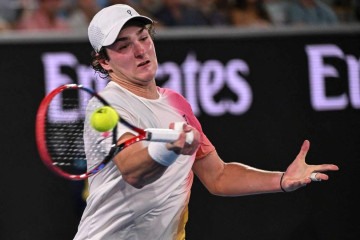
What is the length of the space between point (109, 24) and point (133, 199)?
831 millimetres

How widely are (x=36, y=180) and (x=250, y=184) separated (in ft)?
9.92

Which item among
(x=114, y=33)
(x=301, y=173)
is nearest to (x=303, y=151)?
(x=301, y=173)

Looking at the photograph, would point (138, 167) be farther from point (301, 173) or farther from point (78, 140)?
point (301, 173)

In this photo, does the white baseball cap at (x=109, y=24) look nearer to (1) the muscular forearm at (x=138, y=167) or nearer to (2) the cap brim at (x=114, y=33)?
(2) the cap brim at (x=114, y=33)

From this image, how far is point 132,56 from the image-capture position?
4234 mm

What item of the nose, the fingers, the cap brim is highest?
the cap brim

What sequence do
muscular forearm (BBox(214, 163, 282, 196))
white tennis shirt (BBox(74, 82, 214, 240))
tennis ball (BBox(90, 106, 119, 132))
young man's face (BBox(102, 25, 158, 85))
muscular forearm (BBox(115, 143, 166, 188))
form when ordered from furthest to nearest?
muscular forearm (BBox(214, 163, 282, 196)) < young man's face (BBox(102, 25, 158, 85)) < white tennis shirt (BBox(74, 82, 214, 240)) < muscular forearm (BBox(115, 143, 166, 188)) < tennis ball (BBox(90, 106, 119, 132))

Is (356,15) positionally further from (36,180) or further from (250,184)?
(250,184)

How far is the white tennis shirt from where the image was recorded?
412cm

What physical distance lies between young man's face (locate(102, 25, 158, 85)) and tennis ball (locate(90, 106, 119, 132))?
615mm

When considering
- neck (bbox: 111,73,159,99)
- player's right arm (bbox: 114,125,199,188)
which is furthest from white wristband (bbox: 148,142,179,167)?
neck (bbox: 111,73,159,99)

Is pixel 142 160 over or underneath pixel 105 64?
underneath

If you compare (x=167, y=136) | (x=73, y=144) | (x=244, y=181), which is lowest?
(x=244, y=181)

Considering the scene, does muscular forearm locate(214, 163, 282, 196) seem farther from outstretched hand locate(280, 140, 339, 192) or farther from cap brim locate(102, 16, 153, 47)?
cap brim locate(102, 16, 153, 47)
